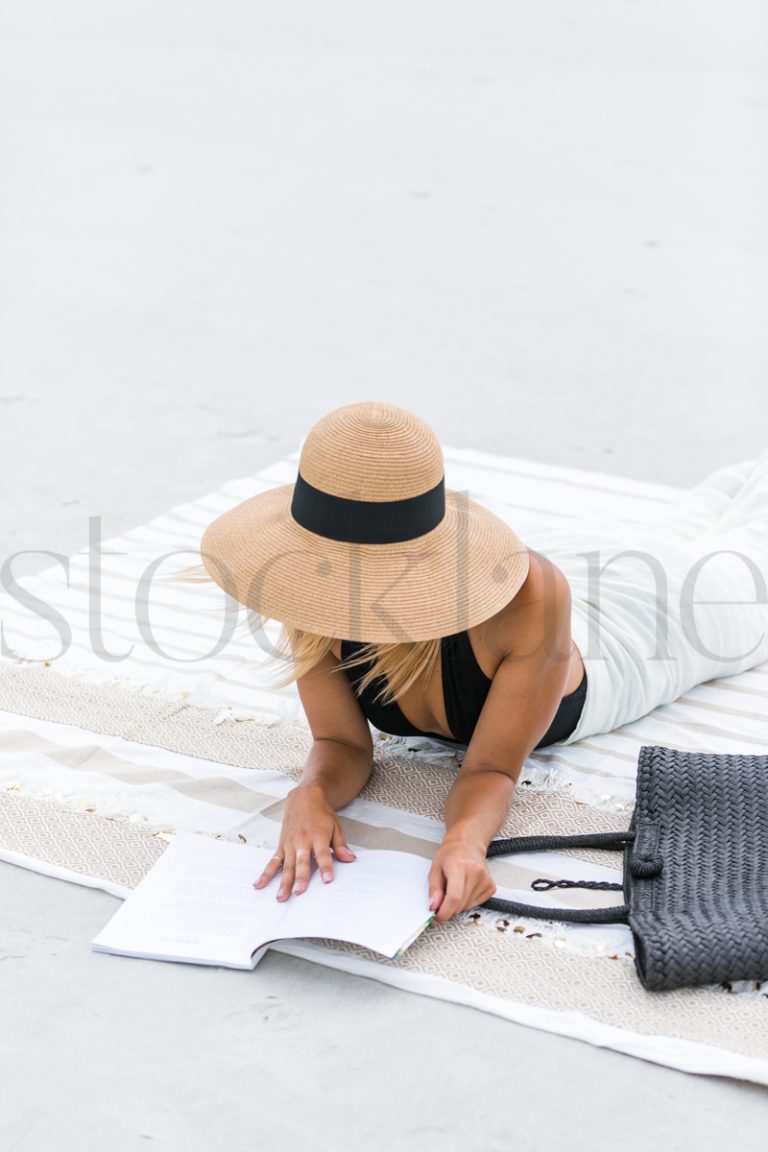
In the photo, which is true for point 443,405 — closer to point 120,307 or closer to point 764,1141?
point 120,307

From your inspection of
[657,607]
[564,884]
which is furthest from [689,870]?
[657,607]

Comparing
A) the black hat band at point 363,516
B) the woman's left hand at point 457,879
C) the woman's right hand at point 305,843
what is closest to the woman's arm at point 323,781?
the woman's right hand at point 305,843

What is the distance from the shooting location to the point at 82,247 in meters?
5.25

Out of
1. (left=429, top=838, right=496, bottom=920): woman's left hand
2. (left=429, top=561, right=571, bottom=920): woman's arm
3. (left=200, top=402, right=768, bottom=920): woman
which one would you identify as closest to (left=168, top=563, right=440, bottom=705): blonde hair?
(left=200, top=402, right=768, bottom=920): woman

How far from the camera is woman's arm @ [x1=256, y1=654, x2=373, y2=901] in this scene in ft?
6.03

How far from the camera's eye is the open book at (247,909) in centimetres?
173

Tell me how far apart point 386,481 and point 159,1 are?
8.76 meters

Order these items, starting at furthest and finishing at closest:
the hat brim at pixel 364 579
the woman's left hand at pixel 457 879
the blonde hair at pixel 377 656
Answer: the blonde hair at pixel 377 656 → the woman's left hand at pixel 457 879 → the hat brim at pixel 364 579

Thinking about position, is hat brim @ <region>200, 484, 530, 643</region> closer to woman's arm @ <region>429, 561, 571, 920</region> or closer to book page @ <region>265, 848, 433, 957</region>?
woman's arm @ <region>429, 561, 571, 920</region>

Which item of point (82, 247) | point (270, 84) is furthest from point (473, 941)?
point (270, 84)

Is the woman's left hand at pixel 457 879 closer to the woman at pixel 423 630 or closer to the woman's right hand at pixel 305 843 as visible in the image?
the woman at pixel 423 630

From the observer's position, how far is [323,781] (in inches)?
79.2

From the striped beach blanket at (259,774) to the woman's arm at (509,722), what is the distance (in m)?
0.09

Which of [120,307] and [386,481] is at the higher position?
[386,481]
